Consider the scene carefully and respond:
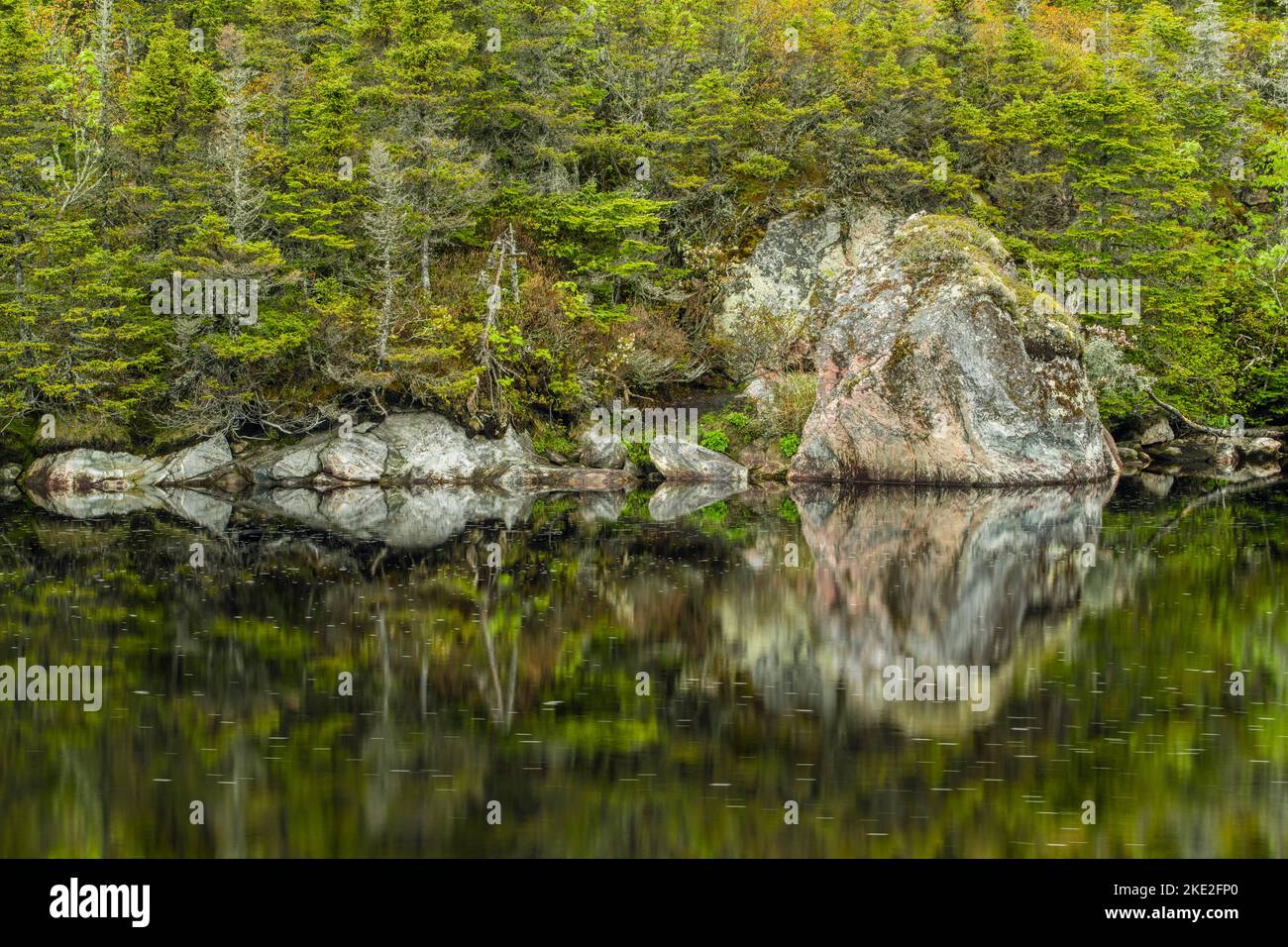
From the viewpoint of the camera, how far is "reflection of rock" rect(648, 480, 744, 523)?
28.6 m

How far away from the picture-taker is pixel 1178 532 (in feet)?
76.6

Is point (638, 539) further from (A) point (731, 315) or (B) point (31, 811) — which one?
(A) point (731, 315)

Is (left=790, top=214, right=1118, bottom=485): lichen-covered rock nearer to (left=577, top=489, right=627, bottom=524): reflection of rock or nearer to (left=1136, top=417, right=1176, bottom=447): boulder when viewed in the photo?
(left=577, top=489, right=627, bottom=524): reflection of rock

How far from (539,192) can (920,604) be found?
85.9ft

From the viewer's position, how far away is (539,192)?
3928 cm

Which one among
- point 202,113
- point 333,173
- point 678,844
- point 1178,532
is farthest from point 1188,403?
point 678,844

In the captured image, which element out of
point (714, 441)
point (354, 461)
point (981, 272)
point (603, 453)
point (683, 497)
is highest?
point (981, 272)

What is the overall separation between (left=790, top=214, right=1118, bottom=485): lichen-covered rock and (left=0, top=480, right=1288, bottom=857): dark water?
29.8 ft

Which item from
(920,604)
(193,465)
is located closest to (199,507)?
(193,465)

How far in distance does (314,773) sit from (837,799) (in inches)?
175

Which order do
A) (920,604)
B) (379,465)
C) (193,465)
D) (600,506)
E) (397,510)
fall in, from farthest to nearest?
(193,465) < (379,465) < (600,506) < (397,510) < (920,604)

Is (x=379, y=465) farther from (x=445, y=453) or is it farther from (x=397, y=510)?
(x=397, y=510)

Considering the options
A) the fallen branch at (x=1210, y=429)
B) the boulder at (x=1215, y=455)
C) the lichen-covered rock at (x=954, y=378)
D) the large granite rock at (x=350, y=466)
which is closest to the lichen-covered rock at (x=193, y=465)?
the large granite rock at (x=350, y=466)
